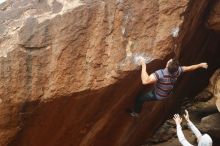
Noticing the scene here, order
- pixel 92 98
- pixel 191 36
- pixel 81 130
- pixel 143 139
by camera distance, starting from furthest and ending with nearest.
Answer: pixel 143 139, pixel 191 36, pixel 81 130, pixel 92 98

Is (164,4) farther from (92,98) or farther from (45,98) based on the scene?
(45,98)

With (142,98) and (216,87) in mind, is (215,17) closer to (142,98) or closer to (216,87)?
(216,87)

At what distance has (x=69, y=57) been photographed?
24.7 feet

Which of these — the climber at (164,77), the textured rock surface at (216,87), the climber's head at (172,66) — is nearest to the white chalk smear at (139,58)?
the climber at (164,77)

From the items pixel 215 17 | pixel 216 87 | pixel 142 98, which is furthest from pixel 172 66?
pixel 216 87

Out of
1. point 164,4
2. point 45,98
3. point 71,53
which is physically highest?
point 164,4

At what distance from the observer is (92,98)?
25.7 ft

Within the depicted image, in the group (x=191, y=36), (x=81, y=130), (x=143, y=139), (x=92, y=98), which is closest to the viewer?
(x=92, y=98)

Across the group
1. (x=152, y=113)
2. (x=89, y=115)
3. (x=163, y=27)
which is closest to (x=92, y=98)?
(x=89, y=115)

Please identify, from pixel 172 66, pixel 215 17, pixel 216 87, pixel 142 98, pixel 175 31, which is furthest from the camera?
pixel 216 87

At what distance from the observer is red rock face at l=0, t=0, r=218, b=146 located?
7398mm

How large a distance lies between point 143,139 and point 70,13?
438 centimetres

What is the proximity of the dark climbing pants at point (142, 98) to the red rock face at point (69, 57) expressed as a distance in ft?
0.89

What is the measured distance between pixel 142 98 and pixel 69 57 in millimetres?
1683
